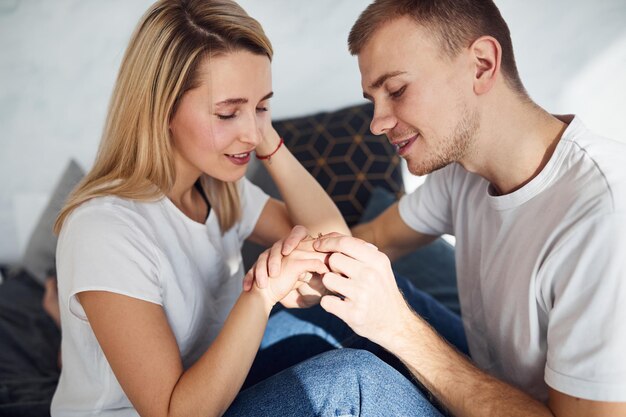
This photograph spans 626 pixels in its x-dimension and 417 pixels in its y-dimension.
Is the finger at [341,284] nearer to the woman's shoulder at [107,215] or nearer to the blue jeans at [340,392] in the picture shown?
the blue jeans at [340,392]

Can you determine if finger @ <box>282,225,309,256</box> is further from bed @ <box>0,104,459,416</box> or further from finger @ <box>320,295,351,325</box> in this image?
bed @ <box>0,104,459,416</box>

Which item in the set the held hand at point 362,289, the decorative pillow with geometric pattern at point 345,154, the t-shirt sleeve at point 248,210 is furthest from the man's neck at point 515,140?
the decorative pillow with geometric pattern at point 345,154

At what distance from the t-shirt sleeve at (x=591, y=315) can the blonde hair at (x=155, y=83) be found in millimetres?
705

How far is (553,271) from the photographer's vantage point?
0.91 metres

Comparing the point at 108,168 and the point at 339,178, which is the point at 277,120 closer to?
the point at 339,178

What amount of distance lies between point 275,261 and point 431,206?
1.65ft

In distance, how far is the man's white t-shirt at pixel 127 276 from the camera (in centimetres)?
95

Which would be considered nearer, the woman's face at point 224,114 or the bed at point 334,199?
the woman's face at point 224,114

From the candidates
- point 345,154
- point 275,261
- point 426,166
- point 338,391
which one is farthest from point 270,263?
point 345,154

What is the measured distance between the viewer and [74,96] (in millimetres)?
2215

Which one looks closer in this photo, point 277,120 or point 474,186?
point 474,186

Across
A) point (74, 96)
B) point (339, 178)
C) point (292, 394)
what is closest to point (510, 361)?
point (292, 394)

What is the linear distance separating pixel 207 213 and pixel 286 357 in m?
0.38

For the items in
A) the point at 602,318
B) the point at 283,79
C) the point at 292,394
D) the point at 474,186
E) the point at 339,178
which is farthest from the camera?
the point at 339,178
